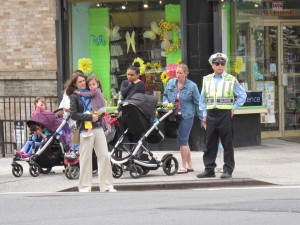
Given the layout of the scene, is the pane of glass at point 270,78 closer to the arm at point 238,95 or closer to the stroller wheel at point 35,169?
the arm at point 238,95

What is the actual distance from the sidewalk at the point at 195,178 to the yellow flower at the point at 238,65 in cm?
201

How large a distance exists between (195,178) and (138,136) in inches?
47.7

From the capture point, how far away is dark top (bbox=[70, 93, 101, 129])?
12.5m

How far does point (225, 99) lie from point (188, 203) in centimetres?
324

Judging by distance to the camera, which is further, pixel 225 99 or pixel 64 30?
pixel 64 30

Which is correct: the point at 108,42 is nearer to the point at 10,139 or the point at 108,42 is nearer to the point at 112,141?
the point at 10,139

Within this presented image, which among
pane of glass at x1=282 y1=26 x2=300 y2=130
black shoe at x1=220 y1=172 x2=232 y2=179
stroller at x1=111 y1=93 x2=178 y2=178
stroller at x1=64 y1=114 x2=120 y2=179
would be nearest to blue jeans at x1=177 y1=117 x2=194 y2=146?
stroller at x1=111 y1=93 x2=178 y2=178

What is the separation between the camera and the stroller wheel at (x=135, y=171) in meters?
13.8

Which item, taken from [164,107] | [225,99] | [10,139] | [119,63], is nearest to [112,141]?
[164,107]

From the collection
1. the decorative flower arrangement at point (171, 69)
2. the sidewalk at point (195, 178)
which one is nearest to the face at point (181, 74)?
the sidewalk at point (195, 178)

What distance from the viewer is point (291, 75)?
20422 millimetres

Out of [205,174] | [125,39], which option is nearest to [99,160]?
[205,174]

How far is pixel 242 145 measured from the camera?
59.9 ft

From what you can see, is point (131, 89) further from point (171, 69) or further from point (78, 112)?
point (171, 69)
